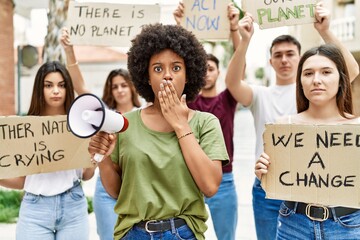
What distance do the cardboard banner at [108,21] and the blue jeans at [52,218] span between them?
4.44 ft

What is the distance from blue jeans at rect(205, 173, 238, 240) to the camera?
362cm

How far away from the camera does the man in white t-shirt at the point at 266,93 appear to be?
2.95 m

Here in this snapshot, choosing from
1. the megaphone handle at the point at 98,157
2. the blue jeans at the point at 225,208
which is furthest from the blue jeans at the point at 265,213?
the megaphone handle at the point at 98,157

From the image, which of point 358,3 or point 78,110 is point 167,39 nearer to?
point 78,110

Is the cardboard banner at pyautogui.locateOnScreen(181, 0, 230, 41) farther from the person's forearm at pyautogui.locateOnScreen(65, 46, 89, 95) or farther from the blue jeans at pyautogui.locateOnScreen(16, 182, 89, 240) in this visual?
the blue jeans at pyautogui.locateOnScreen(16, 182, 89, 240)

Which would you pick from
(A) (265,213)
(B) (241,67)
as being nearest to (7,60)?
(B) (241,67)

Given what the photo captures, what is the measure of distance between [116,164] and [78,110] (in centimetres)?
35

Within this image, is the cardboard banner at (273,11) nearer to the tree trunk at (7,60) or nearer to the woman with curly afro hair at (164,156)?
the woman with curly afro hair at (164,156)

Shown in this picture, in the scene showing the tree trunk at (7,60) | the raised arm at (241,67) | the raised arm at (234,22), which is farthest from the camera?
the tree trunk at (7,60)

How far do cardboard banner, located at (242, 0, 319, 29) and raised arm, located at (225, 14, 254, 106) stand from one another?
0.15 m

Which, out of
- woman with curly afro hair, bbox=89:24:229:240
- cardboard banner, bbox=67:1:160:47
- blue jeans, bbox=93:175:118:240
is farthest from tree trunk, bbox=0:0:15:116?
woman with curly afro hair, bbox=89:24:229:240

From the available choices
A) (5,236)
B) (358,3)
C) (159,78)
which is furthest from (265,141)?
(358,3)

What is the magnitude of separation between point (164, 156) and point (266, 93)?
1.51 meters

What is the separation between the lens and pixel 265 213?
9.86 ft
